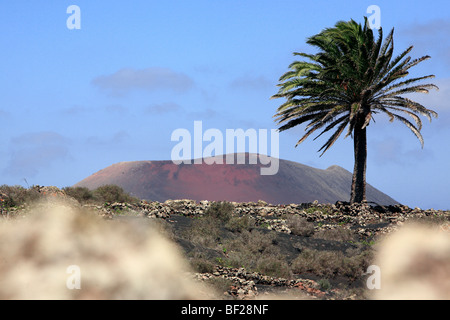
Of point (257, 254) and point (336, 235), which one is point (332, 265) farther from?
point (336, 235)

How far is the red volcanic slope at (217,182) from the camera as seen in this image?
6912 cm

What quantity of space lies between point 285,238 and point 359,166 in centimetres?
1424

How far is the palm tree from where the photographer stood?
1235 inches

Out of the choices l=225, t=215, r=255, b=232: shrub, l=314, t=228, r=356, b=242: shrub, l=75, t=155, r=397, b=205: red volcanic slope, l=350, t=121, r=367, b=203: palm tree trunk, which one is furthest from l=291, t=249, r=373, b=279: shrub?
l=75, t=155, r=397, b=205: red volcanic slope

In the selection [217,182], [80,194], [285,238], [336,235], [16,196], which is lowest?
[285,238]

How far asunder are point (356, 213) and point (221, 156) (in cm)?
5118

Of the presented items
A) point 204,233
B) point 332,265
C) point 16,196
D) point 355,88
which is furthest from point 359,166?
point 16,196

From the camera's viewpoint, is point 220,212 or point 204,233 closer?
point 204,233

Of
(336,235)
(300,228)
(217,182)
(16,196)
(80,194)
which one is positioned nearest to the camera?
(16,196)

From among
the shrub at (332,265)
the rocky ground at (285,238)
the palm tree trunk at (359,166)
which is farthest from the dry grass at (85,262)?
the palm tree trunk at (359,166)

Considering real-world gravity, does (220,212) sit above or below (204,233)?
above

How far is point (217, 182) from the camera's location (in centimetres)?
7188

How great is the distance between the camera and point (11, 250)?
10.5 metres
